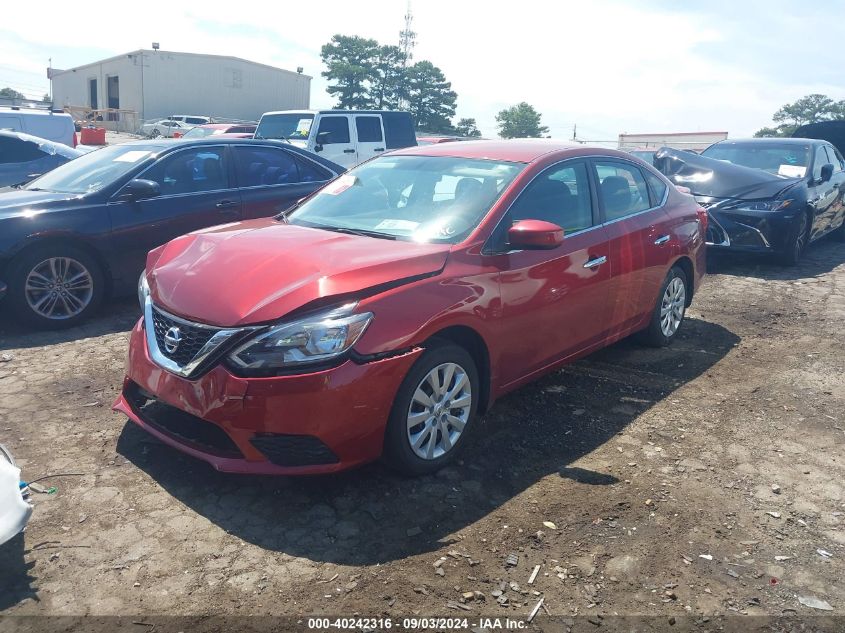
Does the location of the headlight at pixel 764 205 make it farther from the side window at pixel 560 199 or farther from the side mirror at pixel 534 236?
the side mirror at pixel 534 236

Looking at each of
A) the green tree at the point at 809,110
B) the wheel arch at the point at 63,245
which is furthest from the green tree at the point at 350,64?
the wheel arch at the point at 63,245

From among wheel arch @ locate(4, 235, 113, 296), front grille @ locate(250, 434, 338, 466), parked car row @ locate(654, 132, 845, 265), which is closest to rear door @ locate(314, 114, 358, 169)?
parked car row @ locate(654, 132, 845, 265)

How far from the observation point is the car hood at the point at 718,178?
922cm

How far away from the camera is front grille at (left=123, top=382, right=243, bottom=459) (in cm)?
330

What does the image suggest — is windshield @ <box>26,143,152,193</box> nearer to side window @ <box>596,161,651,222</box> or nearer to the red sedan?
the red sedan

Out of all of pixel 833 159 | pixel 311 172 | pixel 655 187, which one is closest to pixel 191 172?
pixel 311 172

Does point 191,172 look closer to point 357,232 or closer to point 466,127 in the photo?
point 357,232

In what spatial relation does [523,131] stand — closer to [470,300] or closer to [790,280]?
[790,280]

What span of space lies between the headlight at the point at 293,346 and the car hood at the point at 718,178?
23.6 ft

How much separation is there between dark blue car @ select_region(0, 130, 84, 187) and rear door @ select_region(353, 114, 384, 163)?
5908mm

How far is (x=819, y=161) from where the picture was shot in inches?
403

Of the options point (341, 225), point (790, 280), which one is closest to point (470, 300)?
point (341, 225)

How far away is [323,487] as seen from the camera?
11.5ft

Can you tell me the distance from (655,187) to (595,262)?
1.39 meters
